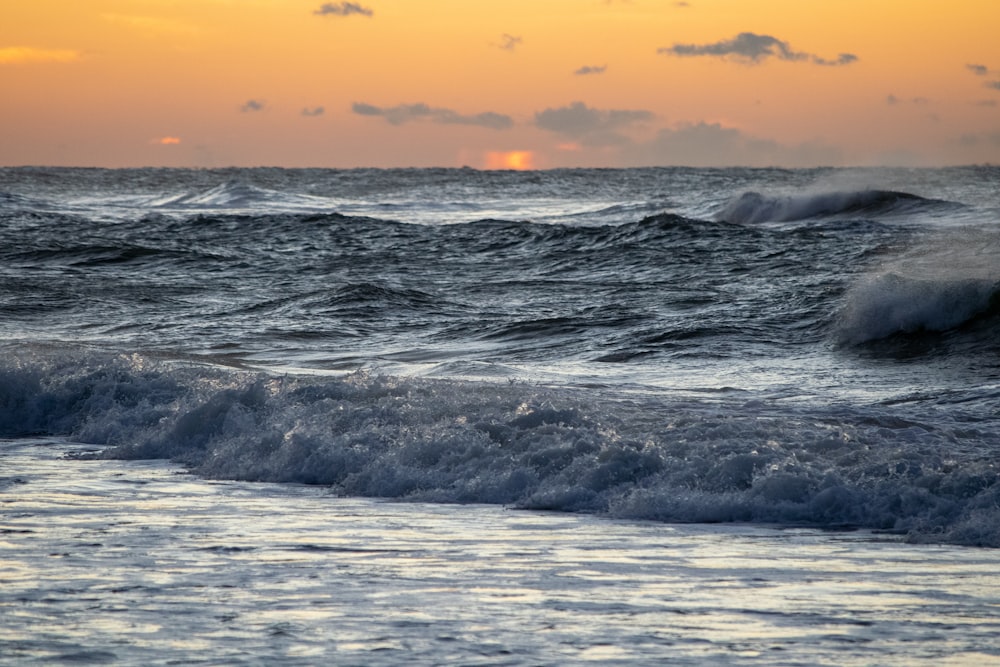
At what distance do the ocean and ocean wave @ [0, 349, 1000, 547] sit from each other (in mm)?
24

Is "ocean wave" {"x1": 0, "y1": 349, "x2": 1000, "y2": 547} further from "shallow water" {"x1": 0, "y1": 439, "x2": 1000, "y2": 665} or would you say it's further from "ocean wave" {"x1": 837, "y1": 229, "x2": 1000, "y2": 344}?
"ocean wave" {"x1": 837, "y1": 229, "x2": 1000, "y2": 344}

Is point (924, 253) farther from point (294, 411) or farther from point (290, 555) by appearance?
point (290, 555)

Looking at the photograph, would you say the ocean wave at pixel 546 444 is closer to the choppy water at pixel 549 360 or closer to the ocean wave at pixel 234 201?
the choppy water at pixel 549 360

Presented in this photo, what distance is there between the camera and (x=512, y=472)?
23.5 feet

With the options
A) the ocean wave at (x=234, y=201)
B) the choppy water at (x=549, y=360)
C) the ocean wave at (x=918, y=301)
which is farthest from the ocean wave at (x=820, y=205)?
the ocean wave at (x=234, y=201)

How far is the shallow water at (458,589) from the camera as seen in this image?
13.4 feet

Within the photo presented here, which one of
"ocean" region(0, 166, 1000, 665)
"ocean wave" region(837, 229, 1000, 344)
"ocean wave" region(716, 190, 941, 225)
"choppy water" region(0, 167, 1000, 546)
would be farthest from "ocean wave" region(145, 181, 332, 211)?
"ocean wave" region(837, 229, 1000, 344)

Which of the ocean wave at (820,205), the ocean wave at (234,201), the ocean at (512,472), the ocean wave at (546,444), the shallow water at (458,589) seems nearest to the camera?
the shallow water at (458,589)

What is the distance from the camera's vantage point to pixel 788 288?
17.8 metres

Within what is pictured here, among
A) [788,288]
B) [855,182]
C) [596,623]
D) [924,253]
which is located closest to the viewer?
[596,623]

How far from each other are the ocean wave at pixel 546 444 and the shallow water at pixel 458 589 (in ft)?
1.08

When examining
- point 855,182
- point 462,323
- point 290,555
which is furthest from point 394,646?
point 855,182

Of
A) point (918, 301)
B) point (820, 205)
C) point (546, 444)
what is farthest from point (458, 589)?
point (820, 205)

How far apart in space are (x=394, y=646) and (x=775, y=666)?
124cm
